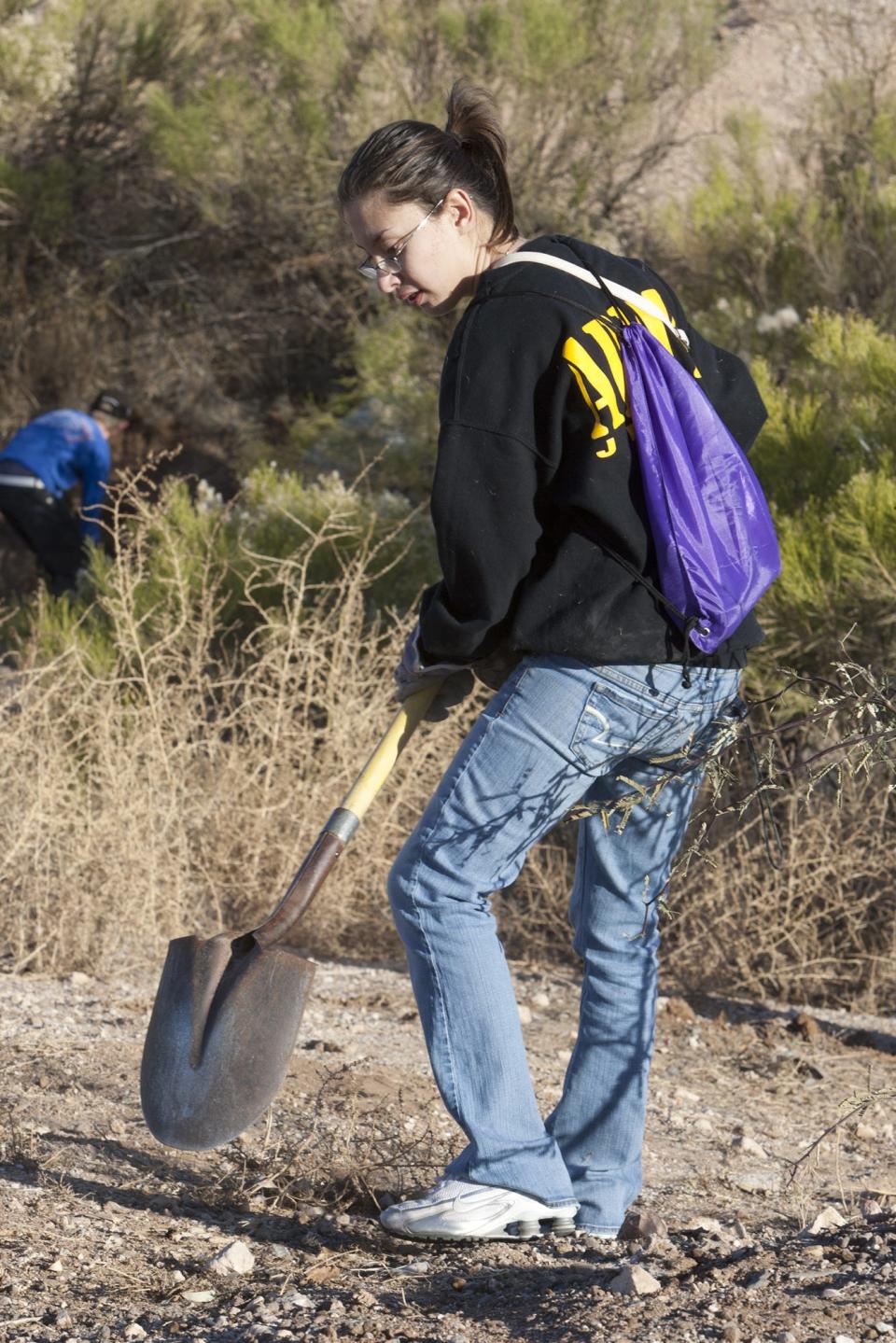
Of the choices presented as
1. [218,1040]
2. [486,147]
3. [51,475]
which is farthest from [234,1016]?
[51,475]

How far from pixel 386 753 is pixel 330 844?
0.17m

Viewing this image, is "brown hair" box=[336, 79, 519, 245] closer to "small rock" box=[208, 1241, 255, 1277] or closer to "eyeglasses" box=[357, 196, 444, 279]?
"eyeglasses" box=[357, 196, 444, 279]

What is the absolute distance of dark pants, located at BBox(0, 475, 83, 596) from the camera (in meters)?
9.18

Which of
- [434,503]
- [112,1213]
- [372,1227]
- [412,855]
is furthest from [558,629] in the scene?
[112,1213]

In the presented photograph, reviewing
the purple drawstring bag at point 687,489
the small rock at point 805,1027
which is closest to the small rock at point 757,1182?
the small rock at point 805,1027

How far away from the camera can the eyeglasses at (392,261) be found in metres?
2.36

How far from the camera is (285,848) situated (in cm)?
499

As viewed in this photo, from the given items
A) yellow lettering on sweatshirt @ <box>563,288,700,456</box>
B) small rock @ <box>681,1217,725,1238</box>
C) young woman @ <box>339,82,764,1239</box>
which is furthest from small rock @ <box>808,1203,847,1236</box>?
yellow lettering on sweatshirt @ <box>563,288,700,456</box>

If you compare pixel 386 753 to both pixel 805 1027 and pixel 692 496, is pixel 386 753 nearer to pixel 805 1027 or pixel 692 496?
pixel 692 496

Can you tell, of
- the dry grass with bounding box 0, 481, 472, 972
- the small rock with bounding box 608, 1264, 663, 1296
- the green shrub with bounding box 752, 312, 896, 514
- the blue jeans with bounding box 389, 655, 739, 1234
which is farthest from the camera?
the green shrub with bounding box 752, 312, 896, 514

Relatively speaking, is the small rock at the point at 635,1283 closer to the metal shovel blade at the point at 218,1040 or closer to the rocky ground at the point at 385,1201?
the rocky ground at the point at 385,1201

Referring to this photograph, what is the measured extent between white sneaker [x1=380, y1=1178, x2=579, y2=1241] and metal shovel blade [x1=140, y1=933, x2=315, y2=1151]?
29 cm

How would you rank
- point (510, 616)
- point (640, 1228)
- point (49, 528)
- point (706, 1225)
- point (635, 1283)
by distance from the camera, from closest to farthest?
1. point (635, 1283)
2. point (510, 616)
3. point (640, 1228)
4. point (706, 1225)
5. point (49, 528)

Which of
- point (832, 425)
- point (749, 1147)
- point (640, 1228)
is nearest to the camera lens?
point (640, 1228)
